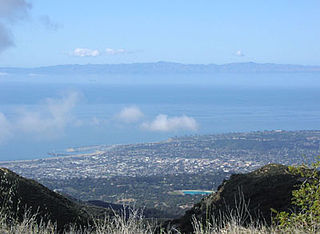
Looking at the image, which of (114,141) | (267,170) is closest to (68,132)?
(114,141)

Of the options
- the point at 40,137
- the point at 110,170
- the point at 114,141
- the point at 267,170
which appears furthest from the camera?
the point at 40,137

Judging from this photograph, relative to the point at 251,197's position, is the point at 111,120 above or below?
above

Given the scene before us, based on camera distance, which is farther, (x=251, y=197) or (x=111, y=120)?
(x=111, y=120)

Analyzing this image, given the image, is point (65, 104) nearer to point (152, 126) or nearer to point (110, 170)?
point (152, 126)

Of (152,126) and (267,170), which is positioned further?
(152,126)

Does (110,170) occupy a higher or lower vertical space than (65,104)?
lower

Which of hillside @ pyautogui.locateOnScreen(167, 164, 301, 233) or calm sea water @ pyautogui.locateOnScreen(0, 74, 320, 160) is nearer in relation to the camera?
hillside @ pyautogui.locateOnScreen(167, 164, 301, 233)

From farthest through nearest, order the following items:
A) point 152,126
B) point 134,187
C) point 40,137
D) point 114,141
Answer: point 152,126 → point 40,137 → point 114,141 → point 134,187

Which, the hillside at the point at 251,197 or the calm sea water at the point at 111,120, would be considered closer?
the hillside at the point at 251,197
